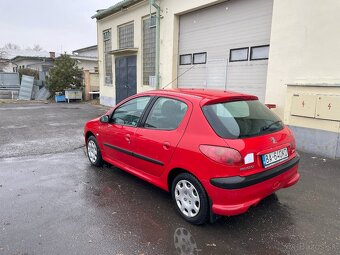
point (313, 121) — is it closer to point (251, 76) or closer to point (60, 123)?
point (251, 76)

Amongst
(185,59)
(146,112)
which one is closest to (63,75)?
(185,59)

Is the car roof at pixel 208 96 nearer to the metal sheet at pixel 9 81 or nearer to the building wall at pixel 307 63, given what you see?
the building wall at pixel 307 63

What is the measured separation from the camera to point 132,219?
329 centimetres

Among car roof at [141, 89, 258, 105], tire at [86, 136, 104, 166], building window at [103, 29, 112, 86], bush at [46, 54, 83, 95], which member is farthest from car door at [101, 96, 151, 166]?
bush at [46, 54, 83, 95]

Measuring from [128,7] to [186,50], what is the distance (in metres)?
4.49

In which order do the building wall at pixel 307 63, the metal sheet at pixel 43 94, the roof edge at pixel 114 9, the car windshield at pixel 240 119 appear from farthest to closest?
the metal sheet at pixel 43 94
the roof edge at pixel 114 9
the building wall at pixel 307 63
the car windshield at pixel 240 119

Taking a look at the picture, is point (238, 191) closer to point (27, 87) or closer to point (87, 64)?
point (27, 87)

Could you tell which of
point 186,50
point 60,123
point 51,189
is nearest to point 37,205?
point 51,189

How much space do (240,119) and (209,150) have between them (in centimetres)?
58

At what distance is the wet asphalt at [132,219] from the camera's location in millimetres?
2766

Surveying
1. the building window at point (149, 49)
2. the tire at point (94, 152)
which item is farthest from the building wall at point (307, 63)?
the building window at point (149, 49)

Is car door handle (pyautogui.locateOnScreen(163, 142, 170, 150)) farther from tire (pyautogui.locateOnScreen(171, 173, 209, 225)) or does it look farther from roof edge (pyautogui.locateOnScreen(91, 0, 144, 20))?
roof edge (pyautogui.locateOnScreen(91, 0, 144, 20))

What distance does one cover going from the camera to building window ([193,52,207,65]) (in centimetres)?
932

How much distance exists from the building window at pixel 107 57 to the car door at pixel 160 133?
12234 millimetres
